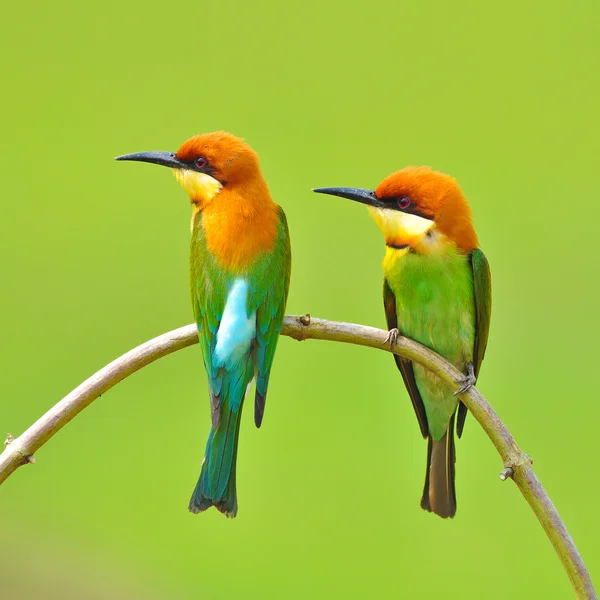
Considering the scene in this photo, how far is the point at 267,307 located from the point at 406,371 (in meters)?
0.57

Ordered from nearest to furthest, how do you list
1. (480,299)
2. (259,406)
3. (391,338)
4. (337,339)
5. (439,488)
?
(337,339)
(391,338)
(259,406)
(439,488)
(480,299)

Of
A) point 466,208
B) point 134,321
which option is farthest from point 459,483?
point 466,208

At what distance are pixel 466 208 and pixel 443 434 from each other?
518 millimetres

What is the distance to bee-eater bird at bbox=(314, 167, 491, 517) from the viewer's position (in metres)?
2.04

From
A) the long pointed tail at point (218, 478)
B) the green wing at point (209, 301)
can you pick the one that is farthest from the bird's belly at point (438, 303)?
the long pointed tail at point (218, 478)

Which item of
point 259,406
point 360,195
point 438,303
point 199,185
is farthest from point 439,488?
point 199,185

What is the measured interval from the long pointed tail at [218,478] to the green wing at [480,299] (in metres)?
0.69

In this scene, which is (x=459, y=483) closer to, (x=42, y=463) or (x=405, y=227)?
(x=42, y=463)

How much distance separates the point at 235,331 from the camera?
6.01 ft

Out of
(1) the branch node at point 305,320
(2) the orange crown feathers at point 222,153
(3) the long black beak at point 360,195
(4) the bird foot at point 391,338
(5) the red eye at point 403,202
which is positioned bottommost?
(4) the bird foot at point 391,338

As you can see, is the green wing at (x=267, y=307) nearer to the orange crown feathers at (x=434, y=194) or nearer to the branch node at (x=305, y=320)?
the branch node at (x=305, y=320)

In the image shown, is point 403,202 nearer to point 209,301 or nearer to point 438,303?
point 438,303

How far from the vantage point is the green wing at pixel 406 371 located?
2249 mm

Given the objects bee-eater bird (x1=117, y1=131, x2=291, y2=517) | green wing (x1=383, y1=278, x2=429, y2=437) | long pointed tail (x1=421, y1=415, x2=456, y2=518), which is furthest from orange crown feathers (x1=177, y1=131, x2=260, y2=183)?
long pointed tail (x1=421, y1=415, x2=456, y2=518)
